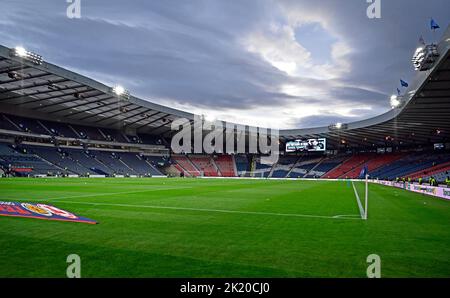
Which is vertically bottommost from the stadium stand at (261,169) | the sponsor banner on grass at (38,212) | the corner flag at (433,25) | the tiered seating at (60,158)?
the stadium stand at (261,169)

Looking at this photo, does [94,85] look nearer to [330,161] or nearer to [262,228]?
[262,228]

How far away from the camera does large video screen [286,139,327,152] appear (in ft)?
219

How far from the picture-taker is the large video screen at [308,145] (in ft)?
219

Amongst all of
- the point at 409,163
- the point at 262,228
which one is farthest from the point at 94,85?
the point at 409,163

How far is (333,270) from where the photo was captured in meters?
5.70

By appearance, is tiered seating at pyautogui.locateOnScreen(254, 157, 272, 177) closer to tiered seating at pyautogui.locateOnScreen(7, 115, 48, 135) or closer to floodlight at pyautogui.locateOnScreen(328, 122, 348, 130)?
floodlight at pyautogui.locateOnScreen(328, 122, 348, 130)

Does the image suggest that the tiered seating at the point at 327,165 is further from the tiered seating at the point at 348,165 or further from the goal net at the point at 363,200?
the goal net at the point at 363,200

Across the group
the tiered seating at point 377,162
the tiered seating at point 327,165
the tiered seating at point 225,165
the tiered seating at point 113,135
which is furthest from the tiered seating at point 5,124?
the tiered seating at point 377,162

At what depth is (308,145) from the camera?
69.2m

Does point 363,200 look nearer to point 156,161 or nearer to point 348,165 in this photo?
point 348,165

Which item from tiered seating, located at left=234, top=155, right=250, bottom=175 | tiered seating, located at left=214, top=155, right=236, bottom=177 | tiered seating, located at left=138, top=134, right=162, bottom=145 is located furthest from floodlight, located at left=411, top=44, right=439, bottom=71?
tiered seating, located at left=138, top=134, right=162, bottom=145

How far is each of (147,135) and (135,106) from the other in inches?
1329

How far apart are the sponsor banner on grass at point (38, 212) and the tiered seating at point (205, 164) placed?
77303 millimetres

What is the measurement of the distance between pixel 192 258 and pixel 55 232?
15.8 ft
